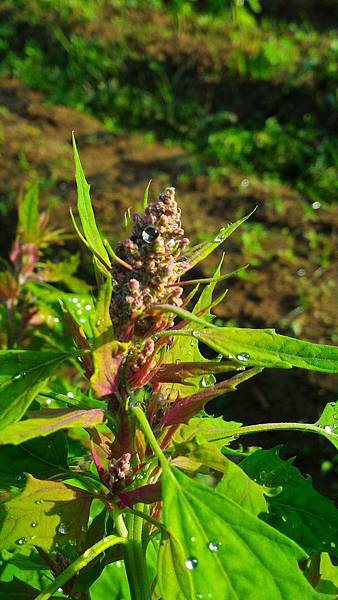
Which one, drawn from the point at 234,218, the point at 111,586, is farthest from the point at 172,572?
the point at 234,218

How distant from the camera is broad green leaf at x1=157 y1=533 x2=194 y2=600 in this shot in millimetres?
802

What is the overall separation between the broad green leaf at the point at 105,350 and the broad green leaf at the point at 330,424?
1.10 feet

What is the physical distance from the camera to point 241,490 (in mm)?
870

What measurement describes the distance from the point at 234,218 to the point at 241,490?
10.9 feet

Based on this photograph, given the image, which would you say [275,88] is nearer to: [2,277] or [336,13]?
[336,13]

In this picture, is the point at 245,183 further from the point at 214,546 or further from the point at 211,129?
the point at 214,546

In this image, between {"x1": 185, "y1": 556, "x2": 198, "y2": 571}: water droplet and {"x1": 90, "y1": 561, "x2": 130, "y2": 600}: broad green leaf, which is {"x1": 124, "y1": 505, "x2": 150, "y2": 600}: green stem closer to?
{"x1": 185, "y1": 556, "x2": 198, "y2": 571}: water droplet

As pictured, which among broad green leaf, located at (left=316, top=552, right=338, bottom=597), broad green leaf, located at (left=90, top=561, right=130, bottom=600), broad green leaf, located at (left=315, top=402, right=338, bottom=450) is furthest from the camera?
broad green leaf, located at (left=90, top=561, right=130, bottom=600)

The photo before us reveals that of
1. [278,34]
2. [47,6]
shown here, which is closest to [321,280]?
[278,34]

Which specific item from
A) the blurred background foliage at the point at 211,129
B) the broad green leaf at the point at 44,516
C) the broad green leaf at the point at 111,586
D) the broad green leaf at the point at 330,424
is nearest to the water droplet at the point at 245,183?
the blurred background foliage at the point at 211,129

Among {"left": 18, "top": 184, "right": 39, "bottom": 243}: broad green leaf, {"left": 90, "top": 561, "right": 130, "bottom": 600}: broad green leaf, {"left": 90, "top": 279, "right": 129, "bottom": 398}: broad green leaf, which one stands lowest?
{"left": 90, "top": 561, "right": 130, "bottom": 600}: broad green leaf

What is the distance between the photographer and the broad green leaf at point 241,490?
33.7 inches

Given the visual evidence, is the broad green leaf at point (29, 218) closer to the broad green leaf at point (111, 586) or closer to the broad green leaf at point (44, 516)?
the broad green leaf at point (111, 586)

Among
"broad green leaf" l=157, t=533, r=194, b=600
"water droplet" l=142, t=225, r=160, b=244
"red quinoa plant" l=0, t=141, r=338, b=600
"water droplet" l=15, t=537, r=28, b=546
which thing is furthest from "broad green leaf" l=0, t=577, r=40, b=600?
"water droplet" l=142, t=225, r=160, b=244
